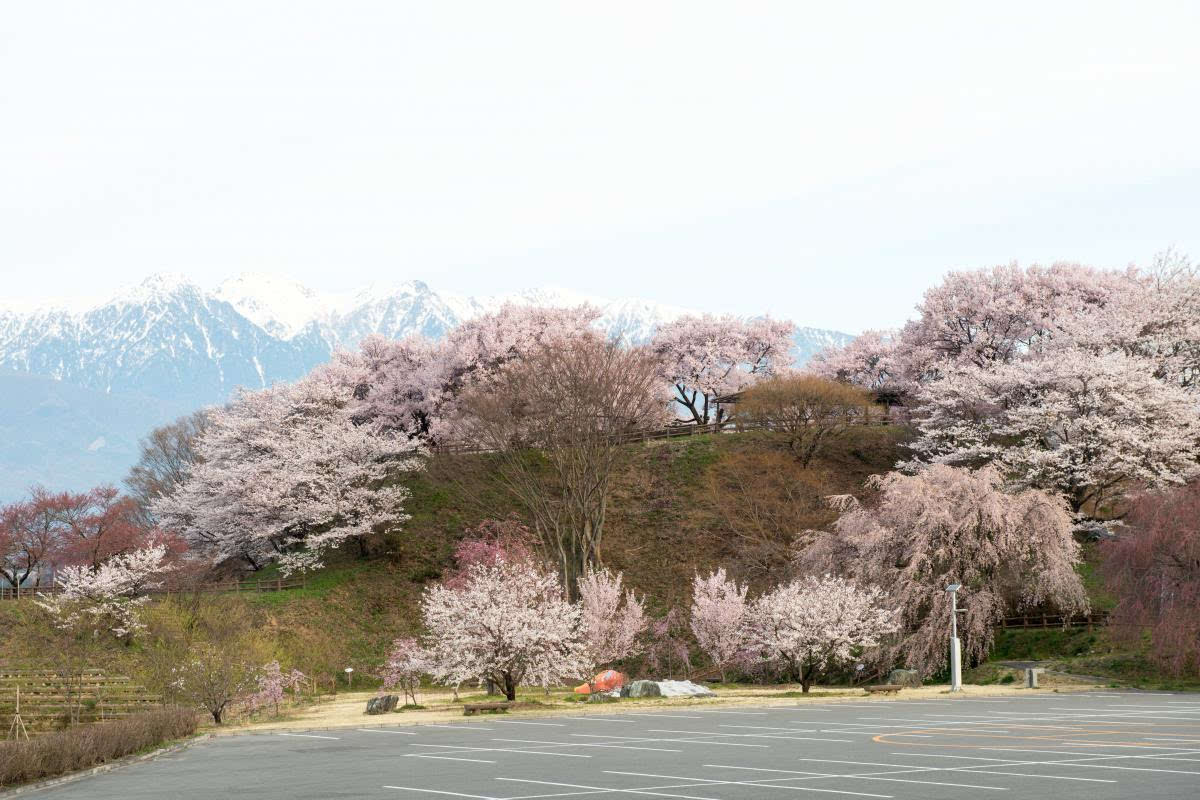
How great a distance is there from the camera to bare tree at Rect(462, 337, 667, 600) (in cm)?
5825

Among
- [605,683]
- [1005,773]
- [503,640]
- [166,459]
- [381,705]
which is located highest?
[166,459]

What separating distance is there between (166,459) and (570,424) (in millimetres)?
70671

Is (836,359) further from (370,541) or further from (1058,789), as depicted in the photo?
(1058,789)

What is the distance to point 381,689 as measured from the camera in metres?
57.2

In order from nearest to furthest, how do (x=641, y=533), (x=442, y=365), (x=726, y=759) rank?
(x=726, y=759) → (x=641, y=533) → (x=442, y=365)

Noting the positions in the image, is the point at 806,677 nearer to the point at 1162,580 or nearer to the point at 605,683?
the point at 605,683

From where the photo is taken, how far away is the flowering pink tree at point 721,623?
49781mm

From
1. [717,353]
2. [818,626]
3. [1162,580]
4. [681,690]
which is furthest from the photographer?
[717,353]

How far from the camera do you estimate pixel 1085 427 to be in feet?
187

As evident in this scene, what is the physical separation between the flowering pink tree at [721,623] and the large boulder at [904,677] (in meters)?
7.13

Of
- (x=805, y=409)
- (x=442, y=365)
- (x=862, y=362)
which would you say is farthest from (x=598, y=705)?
(x=862, y=362)

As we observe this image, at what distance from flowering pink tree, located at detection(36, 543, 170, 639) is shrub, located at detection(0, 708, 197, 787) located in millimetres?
28117

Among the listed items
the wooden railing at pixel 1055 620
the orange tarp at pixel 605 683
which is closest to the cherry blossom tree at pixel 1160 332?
the wooden railing at pixel 1055 620

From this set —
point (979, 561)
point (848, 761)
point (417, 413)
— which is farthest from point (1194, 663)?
point (417, 413)
